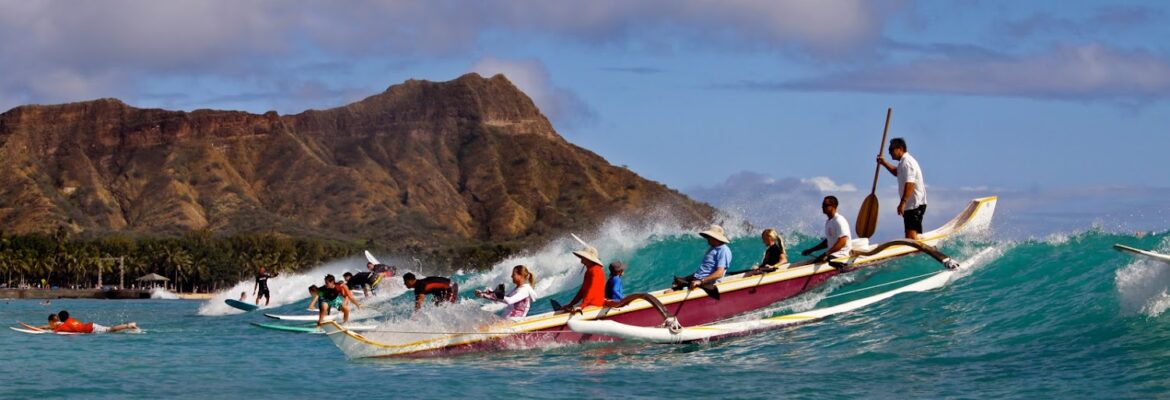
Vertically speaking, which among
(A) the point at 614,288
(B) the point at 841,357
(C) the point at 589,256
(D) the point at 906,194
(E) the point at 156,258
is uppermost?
(E) the point at 156,258

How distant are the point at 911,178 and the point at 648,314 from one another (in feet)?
13.8

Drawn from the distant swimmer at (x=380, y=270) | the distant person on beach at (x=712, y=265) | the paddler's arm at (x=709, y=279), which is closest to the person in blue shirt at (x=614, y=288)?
the distant person on beach at (x=712, y=265)

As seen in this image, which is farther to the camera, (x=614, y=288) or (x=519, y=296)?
(x=614, y=288)

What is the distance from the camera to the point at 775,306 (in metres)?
19.8

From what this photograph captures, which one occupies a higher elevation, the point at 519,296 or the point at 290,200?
the point at 290,200

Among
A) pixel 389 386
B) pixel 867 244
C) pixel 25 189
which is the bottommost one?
pixel 389 386

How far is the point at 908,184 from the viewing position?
63.7 feet

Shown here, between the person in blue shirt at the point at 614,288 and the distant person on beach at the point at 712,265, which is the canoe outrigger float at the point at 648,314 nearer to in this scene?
the distant person on beach at the point at 712,265

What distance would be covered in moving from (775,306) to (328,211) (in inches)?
6706

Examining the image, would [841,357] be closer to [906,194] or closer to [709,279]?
[709,279]

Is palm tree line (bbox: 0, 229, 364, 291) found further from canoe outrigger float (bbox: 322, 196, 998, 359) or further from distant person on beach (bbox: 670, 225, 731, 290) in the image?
distant person on beach (bbox: 670, 225, 731, 290)

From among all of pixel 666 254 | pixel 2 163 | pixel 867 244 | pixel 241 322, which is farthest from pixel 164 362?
pixel 2 163

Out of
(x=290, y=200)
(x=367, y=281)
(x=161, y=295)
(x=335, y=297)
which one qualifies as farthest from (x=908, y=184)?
(x=290, y=200)

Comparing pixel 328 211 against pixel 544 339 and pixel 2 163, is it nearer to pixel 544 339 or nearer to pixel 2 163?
pixel 2 163
